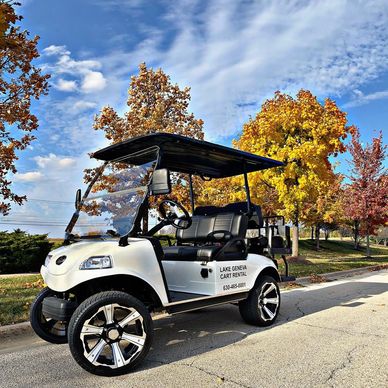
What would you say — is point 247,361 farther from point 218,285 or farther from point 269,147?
point 269,147

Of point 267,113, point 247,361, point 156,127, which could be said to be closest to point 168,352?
point 247,361

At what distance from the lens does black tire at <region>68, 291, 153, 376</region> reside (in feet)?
11.8

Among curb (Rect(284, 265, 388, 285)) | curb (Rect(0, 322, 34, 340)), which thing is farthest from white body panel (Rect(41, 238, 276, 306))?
curb (Rect(284, 265, 388, 285))

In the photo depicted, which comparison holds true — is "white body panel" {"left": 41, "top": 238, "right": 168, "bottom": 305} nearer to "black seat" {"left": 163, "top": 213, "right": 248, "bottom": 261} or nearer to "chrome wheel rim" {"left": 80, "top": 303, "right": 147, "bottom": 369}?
"chrome wheel rim" {"left": 80, "top": 303, "right": 147, "bottom": 369}

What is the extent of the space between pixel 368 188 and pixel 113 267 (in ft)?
61.1

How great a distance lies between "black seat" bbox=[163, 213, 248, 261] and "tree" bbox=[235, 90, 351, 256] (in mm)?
8155

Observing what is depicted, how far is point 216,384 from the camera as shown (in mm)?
3541

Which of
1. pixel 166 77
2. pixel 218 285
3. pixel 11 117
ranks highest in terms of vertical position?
pixel 166 77

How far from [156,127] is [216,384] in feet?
38.4

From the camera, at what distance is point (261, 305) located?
5.57 m

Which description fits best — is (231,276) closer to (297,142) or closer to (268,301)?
(268,301)

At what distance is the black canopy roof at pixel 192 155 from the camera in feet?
15.9

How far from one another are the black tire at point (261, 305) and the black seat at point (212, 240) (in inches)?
22.1

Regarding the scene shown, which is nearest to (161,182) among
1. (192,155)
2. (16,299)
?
(192,155)
